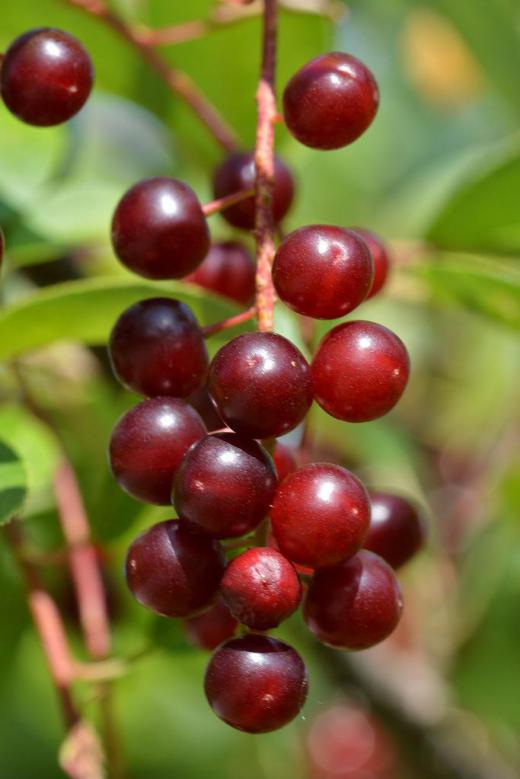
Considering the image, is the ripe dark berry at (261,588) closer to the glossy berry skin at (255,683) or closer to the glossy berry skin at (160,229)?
the glossy berry skin at (255,683)

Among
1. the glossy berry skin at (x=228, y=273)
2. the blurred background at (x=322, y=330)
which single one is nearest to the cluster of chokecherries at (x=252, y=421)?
the blurred background at (x=322, y=330)

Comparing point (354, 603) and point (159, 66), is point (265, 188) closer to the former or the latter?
point (354, 603)

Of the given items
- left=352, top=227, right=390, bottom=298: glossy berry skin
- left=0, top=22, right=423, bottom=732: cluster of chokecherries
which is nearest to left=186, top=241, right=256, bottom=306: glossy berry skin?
left=352, top=227, right=390, bottom=298: glossy berry skin

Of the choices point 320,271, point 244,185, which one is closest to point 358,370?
point 320,271

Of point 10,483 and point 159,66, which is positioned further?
point 159,66

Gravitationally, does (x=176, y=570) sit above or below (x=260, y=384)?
below

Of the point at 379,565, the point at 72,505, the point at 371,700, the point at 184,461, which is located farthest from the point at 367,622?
the point at 371,700

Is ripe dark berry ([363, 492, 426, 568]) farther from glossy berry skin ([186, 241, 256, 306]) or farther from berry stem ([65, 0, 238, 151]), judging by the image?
berry stem ([65, 0, 238, 151])
